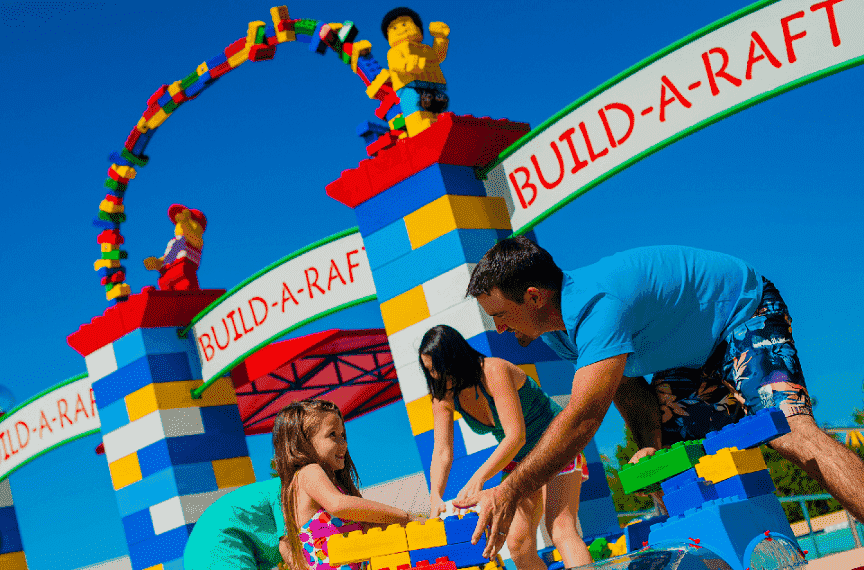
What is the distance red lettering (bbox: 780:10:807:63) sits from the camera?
4316 millimetres

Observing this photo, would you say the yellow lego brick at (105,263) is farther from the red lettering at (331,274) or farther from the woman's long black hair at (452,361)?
the woman's long black hair at (452,361)

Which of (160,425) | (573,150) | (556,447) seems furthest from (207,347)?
(556,447)

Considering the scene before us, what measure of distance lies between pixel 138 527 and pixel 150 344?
4.90ft

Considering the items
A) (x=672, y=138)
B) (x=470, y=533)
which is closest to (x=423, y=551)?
(x=470, y=533)

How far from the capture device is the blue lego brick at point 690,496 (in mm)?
1941

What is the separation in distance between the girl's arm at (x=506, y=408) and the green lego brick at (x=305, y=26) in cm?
453

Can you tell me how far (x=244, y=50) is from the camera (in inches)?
281

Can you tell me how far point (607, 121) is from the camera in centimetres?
487

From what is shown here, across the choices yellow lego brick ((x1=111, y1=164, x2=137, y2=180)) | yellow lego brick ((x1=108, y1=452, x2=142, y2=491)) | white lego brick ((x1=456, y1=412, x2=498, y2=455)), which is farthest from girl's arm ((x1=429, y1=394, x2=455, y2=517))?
yellow lego brick ((x1=111, y1=164, x2=137, y2=180))

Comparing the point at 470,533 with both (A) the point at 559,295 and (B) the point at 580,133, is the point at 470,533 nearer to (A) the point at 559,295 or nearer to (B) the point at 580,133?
(A) the point at 559,295

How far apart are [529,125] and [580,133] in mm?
686

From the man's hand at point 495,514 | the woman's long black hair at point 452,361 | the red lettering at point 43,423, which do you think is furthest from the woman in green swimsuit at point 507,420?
the red lettering at point 43,423

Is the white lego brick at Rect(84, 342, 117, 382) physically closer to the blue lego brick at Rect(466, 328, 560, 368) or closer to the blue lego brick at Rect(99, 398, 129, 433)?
the blue lego brick at Rect(99, 398, 129, 433)

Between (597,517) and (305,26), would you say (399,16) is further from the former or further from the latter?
(597,517)
